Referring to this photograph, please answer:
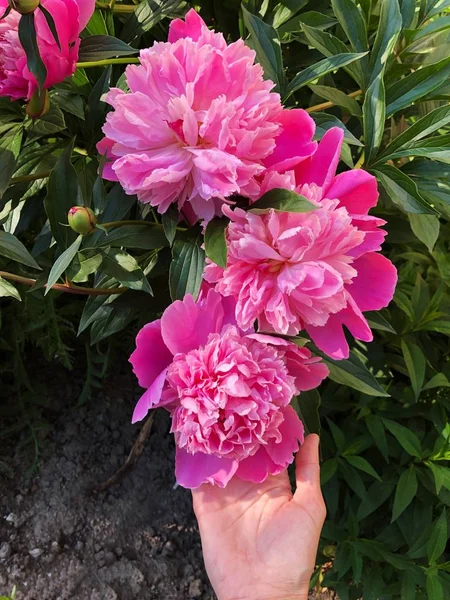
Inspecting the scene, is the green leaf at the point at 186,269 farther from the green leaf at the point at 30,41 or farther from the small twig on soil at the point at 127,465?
the small twig on soil at the point at 127,465

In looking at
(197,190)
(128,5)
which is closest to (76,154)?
(128,5)

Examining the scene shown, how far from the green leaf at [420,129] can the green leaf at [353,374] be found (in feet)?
0.92

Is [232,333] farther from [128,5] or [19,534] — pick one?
[19,534]

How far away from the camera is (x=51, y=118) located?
71 cm

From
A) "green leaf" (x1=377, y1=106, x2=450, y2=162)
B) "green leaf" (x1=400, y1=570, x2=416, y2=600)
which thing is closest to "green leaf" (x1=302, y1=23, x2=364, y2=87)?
"green leaf" (x1=377, y1=106, x2=450, y2=162)

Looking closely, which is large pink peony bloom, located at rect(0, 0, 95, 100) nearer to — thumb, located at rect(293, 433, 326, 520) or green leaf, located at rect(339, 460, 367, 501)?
thumb, located at rect(293, 433, 326, 520)

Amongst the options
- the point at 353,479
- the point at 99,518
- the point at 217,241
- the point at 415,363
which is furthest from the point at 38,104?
the point at 99,518

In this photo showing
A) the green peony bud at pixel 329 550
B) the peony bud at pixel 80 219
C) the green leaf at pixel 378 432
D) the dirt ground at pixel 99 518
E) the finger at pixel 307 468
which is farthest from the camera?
the dirt ground at pixel 99 518

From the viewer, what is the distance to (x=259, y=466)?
640 mm

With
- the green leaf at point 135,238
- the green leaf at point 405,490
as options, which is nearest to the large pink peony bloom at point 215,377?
the green leaf at point 135,238

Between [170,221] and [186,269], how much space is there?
64 millimetres

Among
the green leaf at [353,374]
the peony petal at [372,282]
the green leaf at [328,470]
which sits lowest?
the green leaf at [328,470]

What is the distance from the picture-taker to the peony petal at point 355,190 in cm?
53

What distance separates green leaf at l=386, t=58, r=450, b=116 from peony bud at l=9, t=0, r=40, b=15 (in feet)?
1.51
